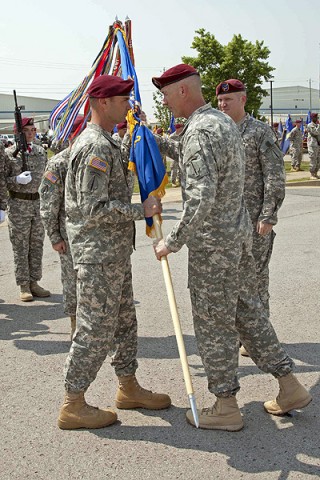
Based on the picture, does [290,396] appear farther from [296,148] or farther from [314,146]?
[296,148]

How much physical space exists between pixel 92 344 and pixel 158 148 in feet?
4.24

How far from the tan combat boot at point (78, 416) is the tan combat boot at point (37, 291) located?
324 centimetres

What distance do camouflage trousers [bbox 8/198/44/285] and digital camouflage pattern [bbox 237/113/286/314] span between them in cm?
310

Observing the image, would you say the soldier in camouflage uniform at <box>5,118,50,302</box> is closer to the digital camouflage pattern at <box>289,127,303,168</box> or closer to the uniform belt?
the uniform belt

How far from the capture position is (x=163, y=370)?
15.1 ft

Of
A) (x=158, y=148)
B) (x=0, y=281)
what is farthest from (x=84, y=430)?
(x=0, y=281)

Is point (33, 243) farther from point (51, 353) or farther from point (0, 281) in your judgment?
point (51, 353)

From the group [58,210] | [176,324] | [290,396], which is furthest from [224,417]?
[58,210]

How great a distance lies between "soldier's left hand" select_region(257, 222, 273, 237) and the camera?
4.61 meters

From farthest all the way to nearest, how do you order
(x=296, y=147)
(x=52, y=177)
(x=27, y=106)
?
(x=27, y=106), (x=296, y=147), (x=52, y=177)

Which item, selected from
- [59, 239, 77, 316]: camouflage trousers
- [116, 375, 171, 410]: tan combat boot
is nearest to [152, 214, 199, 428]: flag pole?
[116, 375, 171, 410]: tan combat boot

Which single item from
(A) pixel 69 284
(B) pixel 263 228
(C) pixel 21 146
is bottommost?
(A) pixel 69 284

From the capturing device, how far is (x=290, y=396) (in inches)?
148

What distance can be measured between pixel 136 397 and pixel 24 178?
3.45 meters
